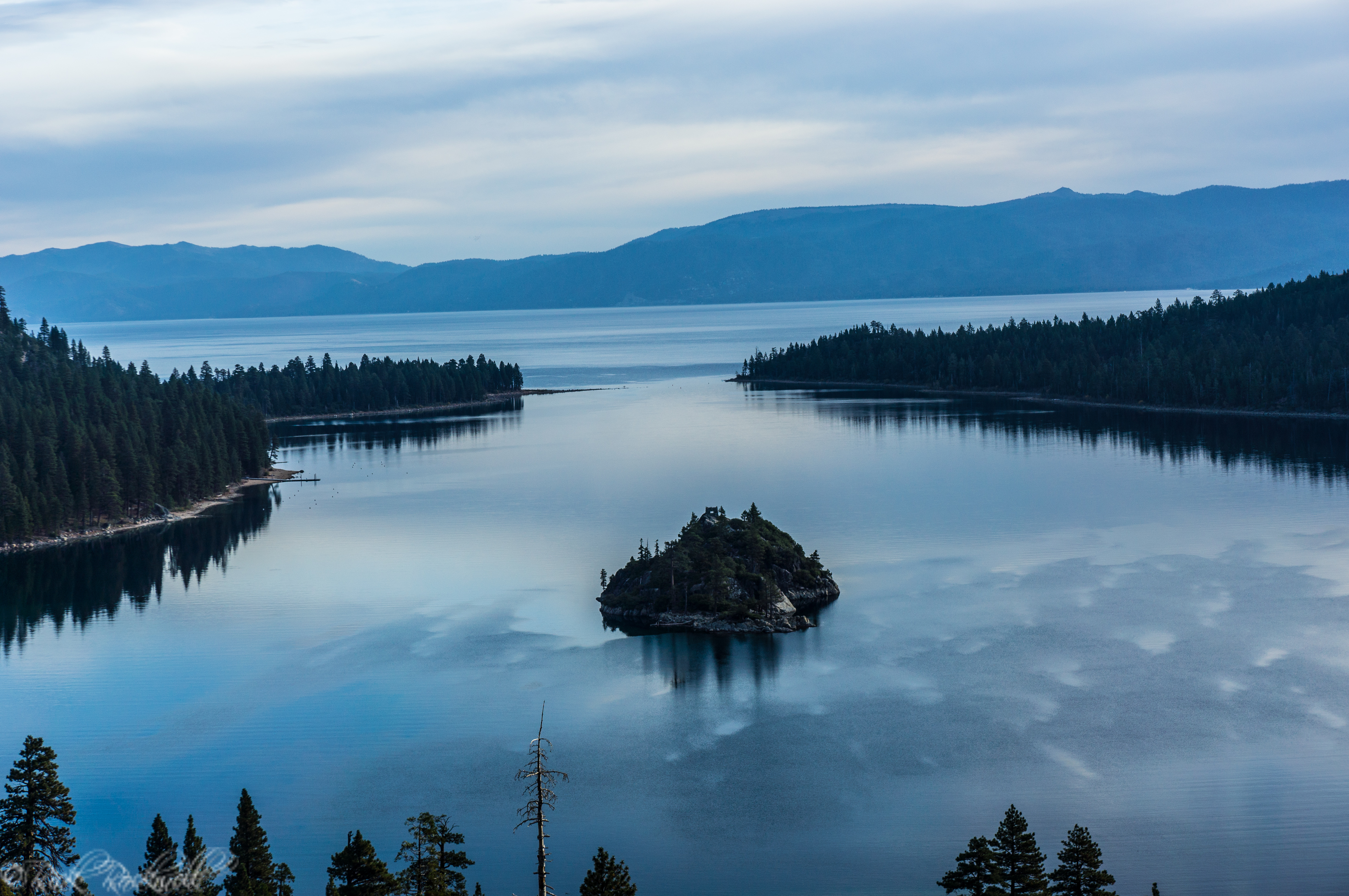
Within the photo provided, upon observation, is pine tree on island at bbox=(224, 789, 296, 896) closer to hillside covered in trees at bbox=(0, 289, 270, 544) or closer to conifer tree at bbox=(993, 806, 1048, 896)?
conifer tree at bbox=(993, 806, 1048, 896)

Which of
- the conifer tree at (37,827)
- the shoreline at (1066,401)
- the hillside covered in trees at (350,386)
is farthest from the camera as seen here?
the hillside covered in trees at (350,386)

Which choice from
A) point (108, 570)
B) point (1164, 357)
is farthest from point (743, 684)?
point (1164, 357)

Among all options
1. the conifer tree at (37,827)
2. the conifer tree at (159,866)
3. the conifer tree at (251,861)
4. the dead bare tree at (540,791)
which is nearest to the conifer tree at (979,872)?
the dead bare tree at (540,791)

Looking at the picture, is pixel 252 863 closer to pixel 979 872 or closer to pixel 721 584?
pixel 979 872

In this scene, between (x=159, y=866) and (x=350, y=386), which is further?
(x=350, y=386)

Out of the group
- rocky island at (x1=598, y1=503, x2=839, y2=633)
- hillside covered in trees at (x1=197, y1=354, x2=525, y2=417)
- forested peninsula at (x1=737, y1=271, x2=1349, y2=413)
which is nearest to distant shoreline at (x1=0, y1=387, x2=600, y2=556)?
rocky island at (x1=598, y1=503, x2=839, y2=633)

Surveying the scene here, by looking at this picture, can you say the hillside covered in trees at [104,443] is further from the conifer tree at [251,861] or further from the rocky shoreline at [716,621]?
the conifer tree at [251,861]
